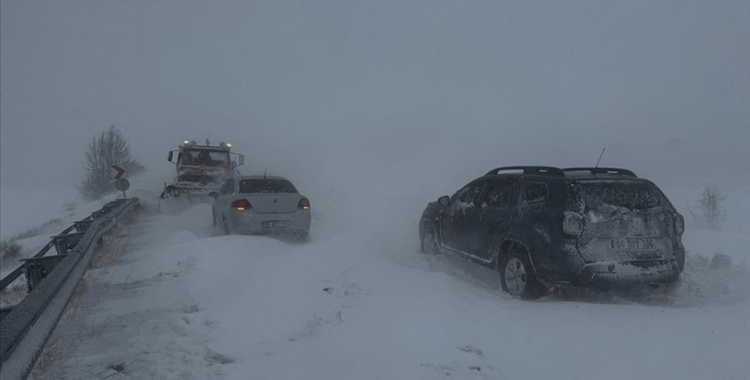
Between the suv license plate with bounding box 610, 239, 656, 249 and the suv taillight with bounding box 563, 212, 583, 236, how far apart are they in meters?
0.40

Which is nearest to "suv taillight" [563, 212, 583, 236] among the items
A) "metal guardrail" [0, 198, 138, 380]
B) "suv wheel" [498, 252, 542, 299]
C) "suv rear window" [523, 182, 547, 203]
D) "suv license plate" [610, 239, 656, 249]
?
"suv license plate" [610, 239, 656, 249]

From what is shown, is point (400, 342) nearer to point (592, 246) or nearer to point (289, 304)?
point (289, 304)

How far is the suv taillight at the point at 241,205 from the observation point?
9383mm

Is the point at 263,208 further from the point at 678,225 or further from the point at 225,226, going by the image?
the point at 678,225

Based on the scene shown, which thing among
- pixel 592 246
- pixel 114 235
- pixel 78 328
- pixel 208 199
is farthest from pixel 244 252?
pixel 208 199

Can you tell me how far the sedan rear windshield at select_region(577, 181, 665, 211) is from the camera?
529cm

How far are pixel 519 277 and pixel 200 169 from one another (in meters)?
14.2

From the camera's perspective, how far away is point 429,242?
8680 millimetres

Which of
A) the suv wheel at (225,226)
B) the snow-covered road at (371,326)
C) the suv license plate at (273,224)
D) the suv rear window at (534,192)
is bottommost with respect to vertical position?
the snow-covered road at (371,326)

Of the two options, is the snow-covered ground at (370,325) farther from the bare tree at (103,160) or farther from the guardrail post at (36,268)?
the bare tree at (103,160)

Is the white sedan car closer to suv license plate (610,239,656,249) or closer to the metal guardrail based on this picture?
the metal guardrail

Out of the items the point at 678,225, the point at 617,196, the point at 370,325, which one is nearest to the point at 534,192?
the point at 617,196

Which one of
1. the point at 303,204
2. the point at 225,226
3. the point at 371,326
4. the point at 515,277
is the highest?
the point at 303,204

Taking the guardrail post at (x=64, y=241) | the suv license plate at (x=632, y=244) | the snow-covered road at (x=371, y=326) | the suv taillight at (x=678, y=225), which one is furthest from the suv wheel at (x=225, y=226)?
the suv taillight at (x=678, y=225)
